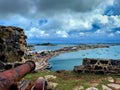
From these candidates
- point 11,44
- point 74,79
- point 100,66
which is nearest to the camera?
point 74,79

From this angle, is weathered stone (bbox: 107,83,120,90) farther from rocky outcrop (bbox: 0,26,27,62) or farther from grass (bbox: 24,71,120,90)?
rocky outcrop (bbox: 0,26,27,62)

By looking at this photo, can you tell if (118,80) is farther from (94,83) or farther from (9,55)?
(9,55)

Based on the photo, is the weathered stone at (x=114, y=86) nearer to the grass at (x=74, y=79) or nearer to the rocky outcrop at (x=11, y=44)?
the grass at (x=74, y=79)

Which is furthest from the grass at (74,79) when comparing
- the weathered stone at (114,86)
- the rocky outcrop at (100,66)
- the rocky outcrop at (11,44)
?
the rocky outcrop at (11,44)

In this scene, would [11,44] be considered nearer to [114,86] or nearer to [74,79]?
[74,79]

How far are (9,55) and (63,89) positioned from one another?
39.7m

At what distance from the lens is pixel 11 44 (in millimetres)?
52969

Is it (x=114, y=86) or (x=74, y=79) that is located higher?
(x=74, y=79)

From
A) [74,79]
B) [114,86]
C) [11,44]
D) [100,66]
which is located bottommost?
[114,86]

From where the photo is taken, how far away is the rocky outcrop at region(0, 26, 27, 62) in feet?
165

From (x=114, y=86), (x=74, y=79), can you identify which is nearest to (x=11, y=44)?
(x=74, y=79)

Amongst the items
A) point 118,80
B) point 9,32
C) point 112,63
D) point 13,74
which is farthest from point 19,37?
point 13,74

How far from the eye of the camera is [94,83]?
601 inches

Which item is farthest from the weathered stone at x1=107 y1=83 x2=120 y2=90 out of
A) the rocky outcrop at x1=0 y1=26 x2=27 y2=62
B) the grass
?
the rocky outcrop at x1=0 y1=26 x2=27 y2=62
